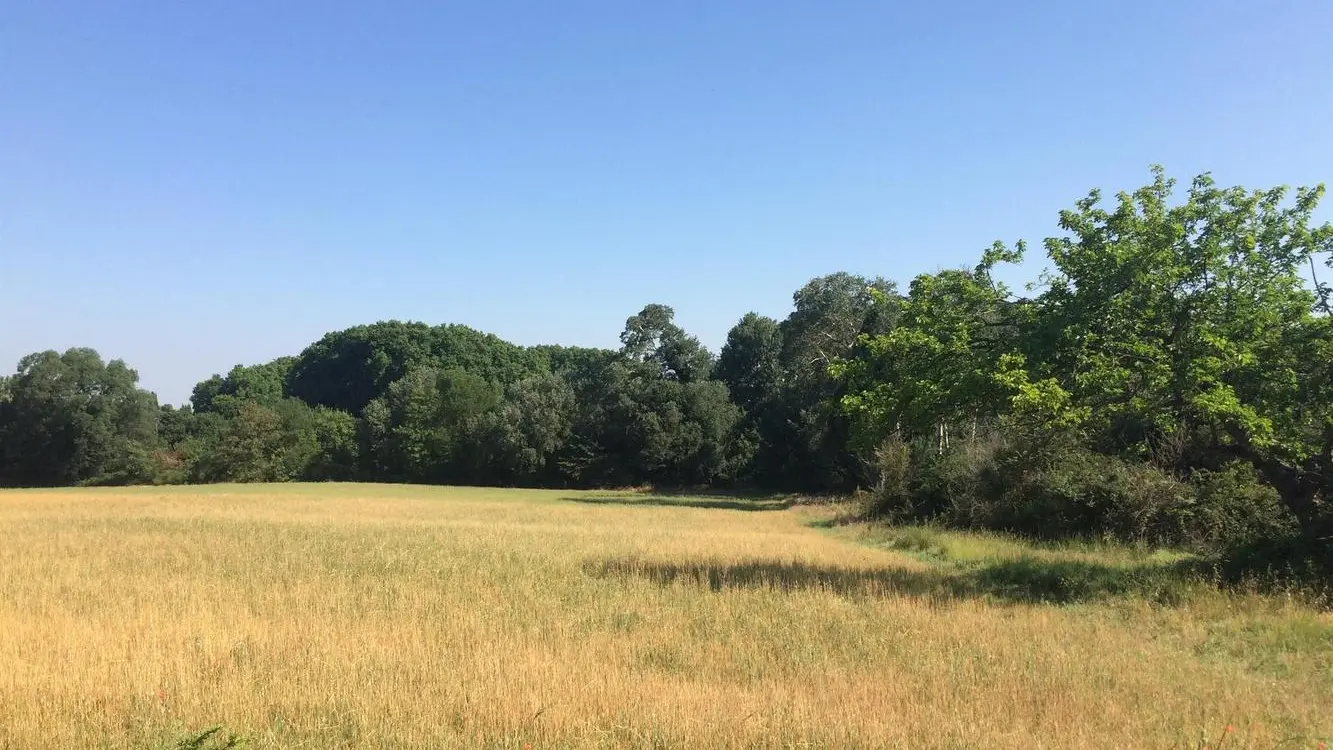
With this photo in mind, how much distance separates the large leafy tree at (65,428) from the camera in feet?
272

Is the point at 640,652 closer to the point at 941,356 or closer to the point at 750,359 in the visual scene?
the point at 941,356

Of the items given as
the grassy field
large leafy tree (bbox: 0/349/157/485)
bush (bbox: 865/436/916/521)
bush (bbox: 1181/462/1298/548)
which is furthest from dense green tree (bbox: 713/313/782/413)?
large leafy tree (bbox: 0/349/157/485)

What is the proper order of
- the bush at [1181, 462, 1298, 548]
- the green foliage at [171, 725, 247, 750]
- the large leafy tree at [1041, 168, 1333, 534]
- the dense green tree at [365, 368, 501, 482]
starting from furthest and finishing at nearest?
the dense green tree at [365, 368, 501, 482], the bush at [1181, 462, 1298, 548], the large leafy tree at [1041, 168, 1333, 534], the green foliage at [171, 725, 247, 750]

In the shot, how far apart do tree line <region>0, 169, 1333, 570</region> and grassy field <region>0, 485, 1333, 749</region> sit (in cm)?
333

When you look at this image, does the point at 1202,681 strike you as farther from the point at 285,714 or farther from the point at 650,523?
the point at 650,523

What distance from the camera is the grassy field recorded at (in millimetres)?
6414

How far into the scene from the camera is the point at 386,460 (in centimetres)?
8794

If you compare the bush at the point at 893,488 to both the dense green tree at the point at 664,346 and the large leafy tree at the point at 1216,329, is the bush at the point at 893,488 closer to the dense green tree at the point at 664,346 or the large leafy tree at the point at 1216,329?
the large leafy tree at the point at 1216,329

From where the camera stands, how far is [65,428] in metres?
83.4

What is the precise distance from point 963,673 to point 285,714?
21.8ft

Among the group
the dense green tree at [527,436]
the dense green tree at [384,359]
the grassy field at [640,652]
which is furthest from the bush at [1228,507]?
the dense green tree at [384,359]

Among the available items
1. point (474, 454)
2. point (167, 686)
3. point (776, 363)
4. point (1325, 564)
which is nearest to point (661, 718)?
point (167, 686)

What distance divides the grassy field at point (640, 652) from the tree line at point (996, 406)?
3326 millimetres

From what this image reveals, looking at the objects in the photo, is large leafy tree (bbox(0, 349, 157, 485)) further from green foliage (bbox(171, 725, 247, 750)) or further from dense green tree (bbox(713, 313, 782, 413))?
green foliage (bbox(171, 725, 247, 750))
